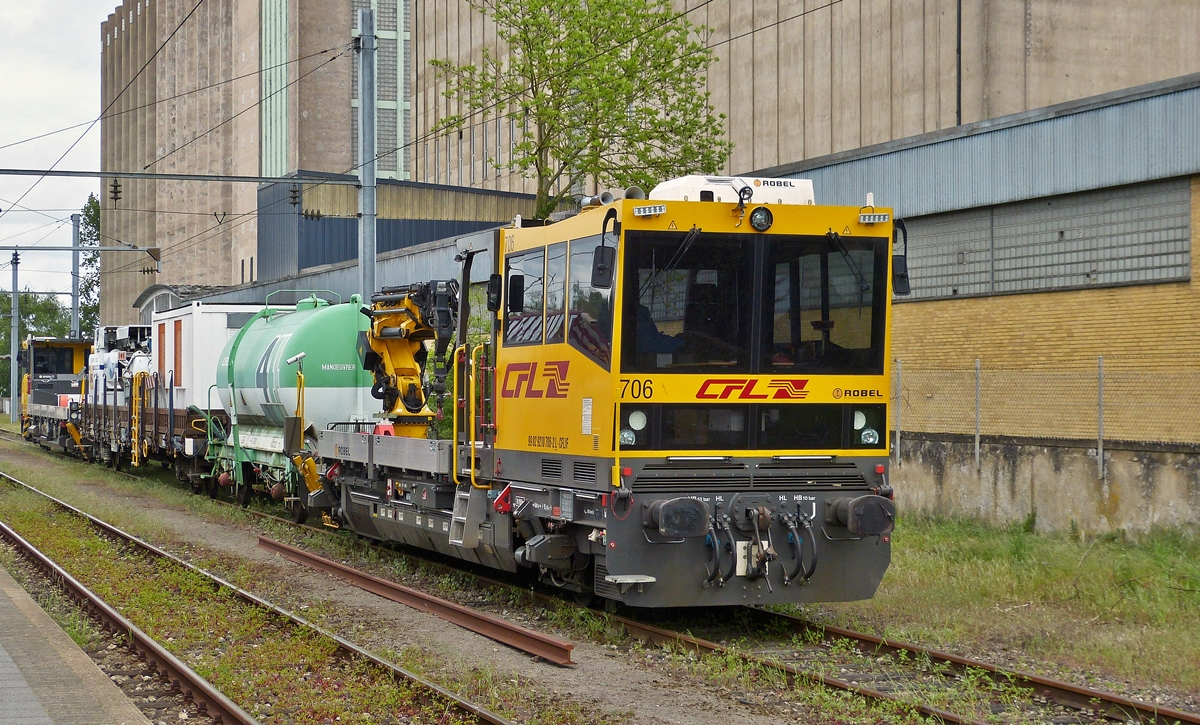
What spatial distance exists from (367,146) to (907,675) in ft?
49.6

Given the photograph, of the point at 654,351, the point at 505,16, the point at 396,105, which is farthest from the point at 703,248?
the point at 396,105

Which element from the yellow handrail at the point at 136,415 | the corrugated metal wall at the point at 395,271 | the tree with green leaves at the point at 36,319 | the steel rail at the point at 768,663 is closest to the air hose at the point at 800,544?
the steel rail at the point at 768,663

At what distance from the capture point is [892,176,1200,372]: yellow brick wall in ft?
52.8

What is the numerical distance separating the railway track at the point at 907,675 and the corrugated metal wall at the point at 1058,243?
342 inches

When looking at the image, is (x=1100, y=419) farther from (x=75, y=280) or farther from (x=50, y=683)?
(x=75, y=280)

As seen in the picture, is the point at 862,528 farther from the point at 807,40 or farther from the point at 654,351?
the point at 807,40

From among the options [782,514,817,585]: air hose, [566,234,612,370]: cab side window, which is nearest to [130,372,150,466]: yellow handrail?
[566,234,612,370]: cab side window

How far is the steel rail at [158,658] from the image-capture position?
797 cm

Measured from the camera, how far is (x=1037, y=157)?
58.9 feet

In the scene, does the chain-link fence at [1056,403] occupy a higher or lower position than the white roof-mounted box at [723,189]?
lower

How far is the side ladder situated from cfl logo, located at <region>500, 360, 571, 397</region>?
101 centimetres

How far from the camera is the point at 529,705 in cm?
809

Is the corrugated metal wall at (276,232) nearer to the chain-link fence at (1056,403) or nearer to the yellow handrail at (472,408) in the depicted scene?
the chain-link fence at (1056,403)

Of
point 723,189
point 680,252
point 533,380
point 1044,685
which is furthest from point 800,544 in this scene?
point 723,189
